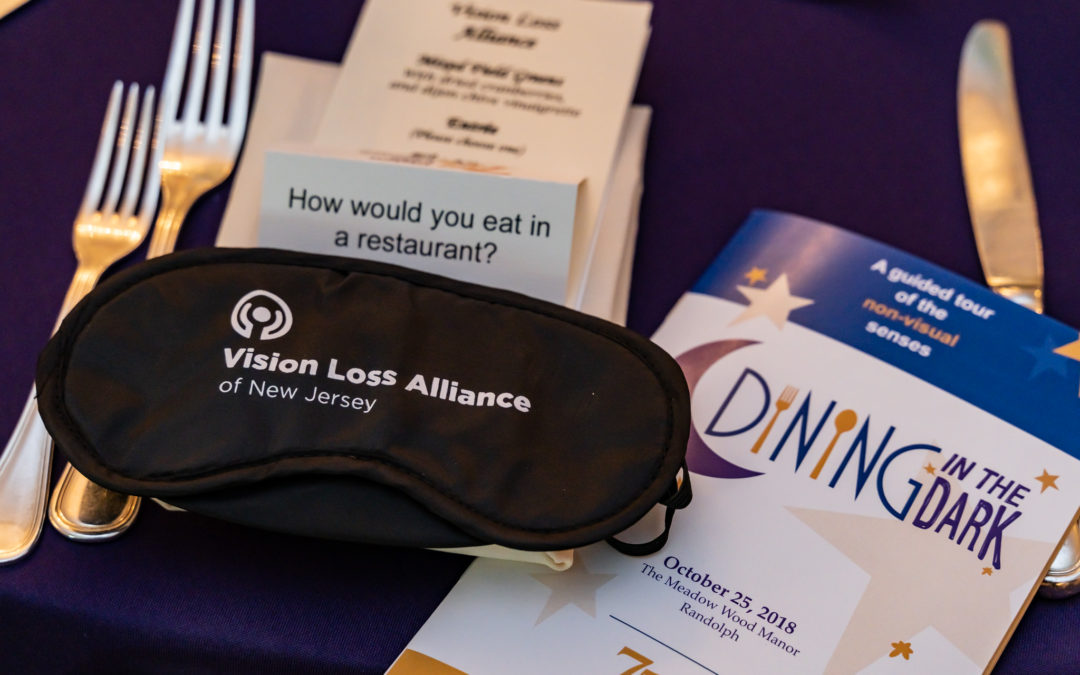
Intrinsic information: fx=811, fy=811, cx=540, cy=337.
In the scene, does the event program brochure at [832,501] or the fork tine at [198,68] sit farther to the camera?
the fork tine at [198,68]

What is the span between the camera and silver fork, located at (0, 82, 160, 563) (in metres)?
0.45

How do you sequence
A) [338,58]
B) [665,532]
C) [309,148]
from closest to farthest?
1. [665,532]
2. [309,148]
3. [338,58]

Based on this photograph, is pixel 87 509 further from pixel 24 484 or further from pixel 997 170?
pixel 997 170

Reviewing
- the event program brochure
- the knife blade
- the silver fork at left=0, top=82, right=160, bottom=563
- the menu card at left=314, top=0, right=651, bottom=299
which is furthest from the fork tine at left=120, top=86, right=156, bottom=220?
the knife blade

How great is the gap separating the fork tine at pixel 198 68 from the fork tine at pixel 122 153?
0.04m

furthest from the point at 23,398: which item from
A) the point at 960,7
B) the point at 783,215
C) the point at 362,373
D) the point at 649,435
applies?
the point at 960,7

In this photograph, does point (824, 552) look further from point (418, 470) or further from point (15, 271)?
point (15, 271)

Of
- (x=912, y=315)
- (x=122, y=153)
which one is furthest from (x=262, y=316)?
(x=912, y=315)

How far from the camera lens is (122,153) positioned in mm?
595

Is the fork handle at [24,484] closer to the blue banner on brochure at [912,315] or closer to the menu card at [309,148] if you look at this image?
the menu card at [309,148]

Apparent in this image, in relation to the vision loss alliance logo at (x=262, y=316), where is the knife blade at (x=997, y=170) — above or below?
above

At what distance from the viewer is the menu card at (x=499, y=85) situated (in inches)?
23.3

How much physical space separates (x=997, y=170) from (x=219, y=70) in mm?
610

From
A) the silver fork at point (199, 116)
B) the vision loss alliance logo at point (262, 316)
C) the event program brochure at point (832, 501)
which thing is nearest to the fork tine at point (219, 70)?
the silver fork at point (199, 116)
